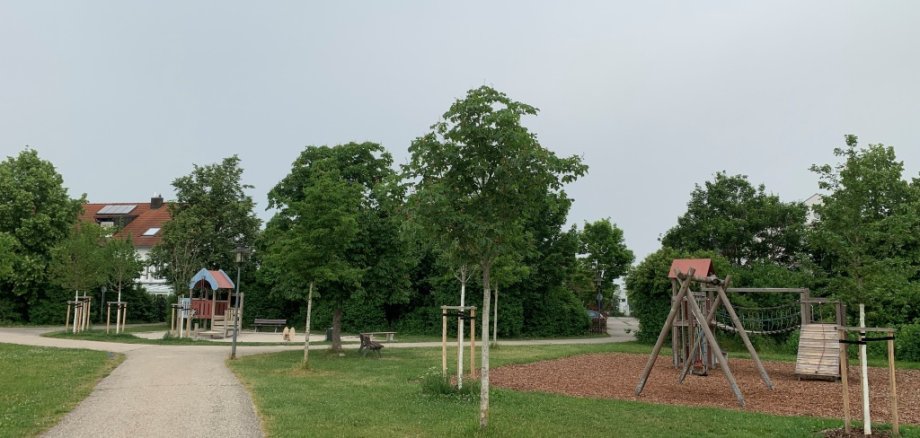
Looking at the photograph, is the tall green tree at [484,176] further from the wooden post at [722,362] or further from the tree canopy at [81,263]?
the tree canopy at [81,263]

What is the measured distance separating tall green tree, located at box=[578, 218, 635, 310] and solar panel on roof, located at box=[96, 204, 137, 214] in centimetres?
4067

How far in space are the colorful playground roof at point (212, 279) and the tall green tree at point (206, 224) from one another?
4.16 metres

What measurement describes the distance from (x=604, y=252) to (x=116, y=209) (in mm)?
44035

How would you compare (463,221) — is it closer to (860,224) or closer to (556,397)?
(556,397)

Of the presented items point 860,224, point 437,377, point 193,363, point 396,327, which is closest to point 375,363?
point 193,363

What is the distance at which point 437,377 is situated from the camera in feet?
35.8

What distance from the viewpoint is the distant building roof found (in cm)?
4969

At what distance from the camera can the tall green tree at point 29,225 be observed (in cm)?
3309

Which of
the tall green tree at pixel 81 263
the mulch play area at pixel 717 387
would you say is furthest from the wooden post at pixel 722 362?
the tall green tree at pixel 81 263

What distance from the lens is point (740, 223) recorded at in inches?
1375

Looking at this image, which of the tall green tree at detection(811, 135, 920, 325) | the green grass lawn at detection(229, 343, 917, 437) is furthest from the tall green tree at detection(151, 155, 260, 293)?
the tall green tree at detection(811, 135, 920, 325)

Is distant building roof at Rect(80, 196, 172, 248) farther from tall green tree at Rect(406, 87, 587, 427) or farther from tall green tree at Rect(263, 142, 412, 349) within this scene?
tall green tree at Rect(406, 87, 587, 427)

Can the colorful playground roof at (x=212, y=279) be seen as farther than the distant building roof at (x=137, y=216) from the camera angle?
No

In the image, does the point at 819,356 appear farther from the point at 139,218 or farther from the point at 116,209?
the point at 116,209
